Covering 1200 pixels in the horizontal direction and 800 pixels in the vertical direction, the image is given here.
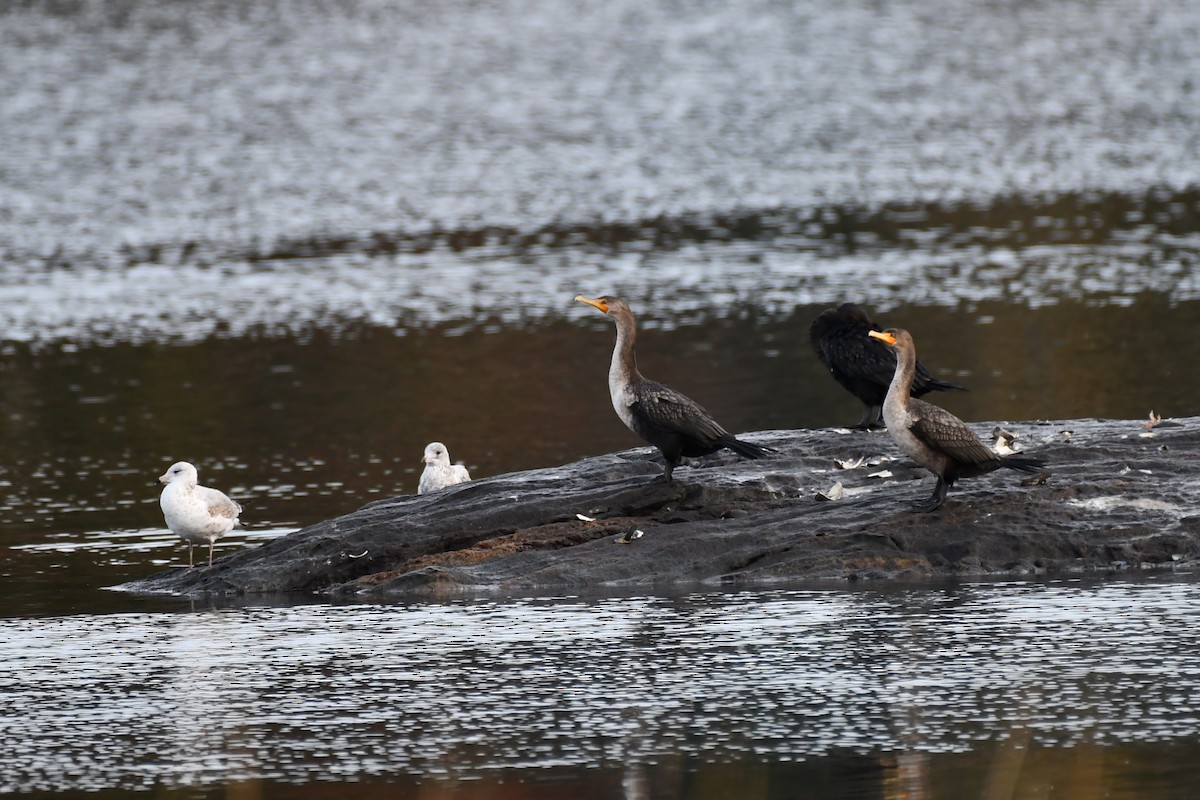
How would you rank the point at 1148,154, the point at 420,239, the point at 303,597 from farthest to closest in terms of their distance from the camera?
the point at 1148,154
the point at 420,239
the point at 303,597

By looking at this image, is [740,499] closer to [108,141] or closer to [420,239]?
[420,239]

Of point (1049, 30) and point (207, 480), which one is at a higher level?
point (1049, 30)

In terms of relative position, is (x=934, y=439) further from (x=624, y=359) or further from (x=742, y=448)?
(x=624, y=359)

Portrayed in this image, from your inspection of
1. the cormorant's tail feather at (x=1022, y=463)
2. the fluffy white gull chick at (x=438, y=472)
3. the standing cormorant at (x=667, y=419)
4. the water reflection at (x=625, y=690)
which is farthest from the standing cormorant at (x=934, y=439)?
the fluffy white gull chick at (x=438, y=472)

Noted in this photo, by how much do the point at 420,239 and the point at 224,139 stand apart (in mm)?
14635

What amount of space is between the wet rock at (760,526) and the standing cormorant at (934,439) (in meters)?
0.35

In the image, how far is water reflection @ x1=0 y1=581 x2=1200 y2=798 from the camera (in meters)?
9.73

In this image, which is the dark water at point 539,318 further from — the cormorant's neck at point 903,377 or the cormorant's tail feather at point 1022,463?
the cormorant's neck at point 903,377

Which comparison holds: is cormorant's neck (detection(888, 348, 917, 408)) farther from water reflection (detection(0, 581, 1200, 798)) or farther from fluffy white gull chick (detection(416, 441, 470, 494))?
fluffy white gull chick (detection(416, 441, 470, 494))

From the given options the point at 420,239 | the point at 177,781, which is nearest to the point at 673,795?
the point at 177,781

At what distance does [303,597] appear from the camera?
46.8 feet

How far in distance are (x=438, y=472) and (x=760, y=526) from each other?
3.76 meters

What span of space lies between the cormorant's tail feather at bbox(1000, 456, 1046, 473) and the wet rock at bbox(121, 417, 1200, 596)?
29 cm

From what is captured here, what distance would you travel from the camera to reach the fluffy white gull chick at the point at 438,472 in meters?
17.0
